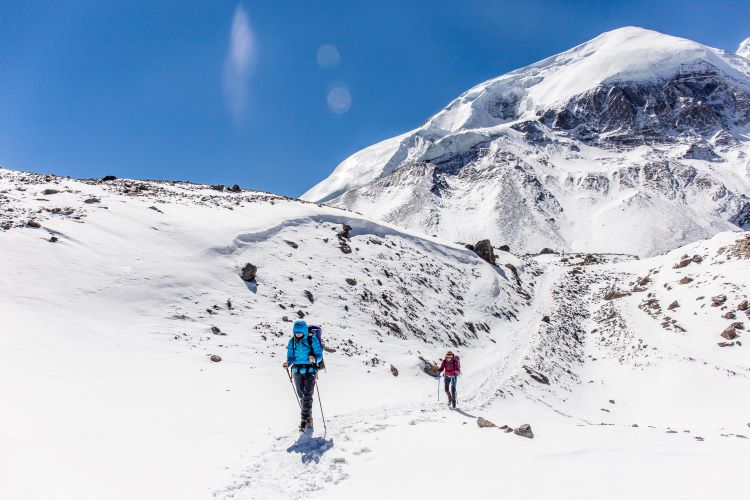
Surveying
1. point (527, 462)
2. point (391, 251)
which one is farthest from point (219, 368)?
point (391, 251)

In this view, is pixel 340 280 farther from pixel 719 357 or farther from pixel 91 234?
pixel 719 357

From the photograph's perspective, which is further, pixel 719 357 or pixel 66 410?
pixel 719 357

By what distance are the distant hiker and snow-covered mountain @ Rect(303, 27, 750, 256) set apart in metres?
108

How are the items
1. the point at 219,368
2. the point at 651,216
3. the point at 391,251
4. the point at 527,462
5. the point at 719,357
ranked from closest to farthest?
the point at 527,462, the point at 219,368, the point at 719,357, the point at 391,251, the point at 651,216

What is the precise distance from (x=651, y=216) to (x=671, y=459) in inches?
5019

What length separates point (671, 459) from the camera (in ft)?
23.6

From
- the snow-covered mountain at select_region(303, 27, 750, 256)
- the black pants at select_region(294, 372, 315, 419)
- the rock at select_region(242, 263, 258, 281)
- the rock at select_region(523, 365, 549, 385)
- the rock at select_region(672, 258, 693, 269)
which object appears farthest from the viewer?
the snow-covered mountain at select_region(303, 27, 750, 256)

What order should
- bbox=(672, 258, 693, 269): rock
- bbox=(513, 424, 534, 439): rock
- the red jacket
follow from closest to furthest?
bbox=(513, 424, 534, 439): rock → the red jacket → bbox=(672, 258, 693, 269): rock

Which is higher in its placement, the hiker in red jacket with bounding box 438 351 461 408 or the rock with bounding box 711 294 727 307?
the rock with bounding box 711 294 727 307

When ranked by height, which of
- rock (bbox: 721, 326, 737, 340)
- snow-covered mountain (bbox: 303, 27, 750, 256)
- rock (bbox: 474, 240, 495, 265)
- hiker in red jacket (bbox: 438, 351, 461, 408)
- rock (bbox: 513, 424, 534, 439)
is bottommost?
rock (bbox: 513, 424, 534, 439)

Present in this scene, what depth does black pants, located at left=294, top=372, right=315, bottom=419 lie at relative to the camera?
9391mm

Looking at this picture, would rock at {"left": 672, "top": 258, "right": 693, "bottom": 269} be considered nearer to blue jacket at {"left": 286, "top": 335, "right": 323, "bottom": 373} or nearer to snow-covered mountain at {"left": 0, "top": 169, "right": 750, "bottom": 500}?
snow-covered mountain at {"left": 0, "top": 169, "right": 750, "bottom": 500}

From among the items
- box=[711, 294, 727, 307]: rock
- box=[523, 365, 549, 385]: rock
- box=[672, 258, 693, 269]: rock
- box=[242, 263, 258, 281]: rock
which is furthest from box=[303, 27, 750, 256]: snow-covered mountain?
box=[242, 263, 258, 281]: rock

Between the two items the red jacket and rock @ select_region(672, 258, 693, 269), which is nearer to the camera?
the red jacket
